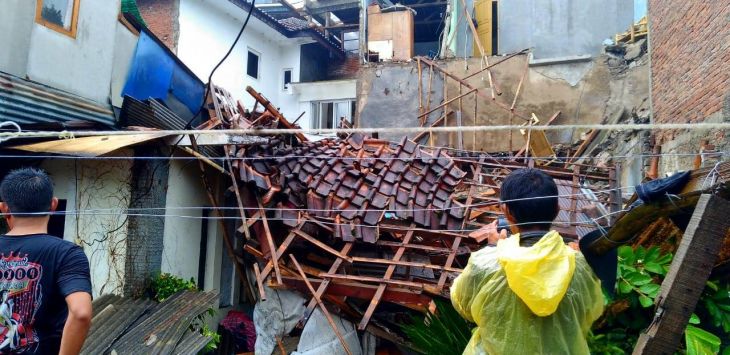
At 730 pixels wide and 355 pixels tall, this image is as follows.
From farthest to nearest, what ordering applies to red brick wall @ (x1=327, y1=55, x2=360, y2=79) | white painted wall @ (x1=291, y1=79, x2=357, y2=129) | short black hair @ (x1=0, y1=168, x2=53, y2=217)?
red brick wall @ (x1=327, y1=55, x2=360, y2=79) < white painted wall @ (x1=291, y1=79, x2=357, y2=129) < short black hair @ (x1=0, y1=168, x2=53, y2=217)

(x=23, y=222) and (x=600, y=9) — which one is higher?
(x=600, y=9)

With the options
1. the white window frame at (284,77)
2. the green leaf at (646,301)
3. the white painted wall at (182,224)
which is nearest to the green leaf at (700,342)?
the green leaf at (646,301)

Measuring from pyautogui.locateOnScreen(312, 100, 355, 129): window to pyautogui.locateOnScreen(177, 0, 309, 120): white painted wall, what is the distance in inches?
32.4

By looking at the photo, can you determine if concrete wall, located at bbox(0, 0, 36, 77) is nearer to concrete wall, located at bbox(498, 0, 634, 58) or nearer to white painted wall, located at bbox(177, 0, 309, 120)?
white painted wall, located at bbox(177, 0, 309, 120)

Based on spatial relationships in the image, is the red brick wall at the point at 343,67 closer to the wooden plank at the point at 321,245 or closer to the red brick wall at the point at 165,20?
the red brick wall at the point at 165,20

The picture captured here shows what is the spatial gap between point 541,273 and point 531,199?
41 cm

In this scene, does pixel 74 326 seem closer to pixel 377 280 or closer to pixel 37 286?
pixel 37 286

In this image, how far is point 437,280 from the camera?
6.96m

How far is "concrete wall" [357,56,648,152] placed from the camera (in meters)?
12.9

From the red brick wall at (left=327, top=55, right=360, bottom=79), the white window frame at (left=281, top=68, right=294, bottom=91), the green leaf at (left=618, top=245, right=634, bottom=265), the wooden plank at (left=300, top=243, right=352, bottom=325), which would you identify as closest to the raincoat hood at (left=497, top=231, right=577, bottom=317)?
the green leaf at (left=618, top=245, right=634, bottom=265)

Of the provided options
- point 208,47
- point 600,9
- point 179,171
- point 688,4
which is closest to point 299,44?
point 208,47

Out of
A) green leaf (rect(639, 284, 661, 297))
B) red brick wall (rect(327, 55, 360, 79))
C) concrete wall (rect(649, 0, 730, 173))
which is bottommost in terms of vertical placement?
green leaf (rect(639, 284, 661, 297))

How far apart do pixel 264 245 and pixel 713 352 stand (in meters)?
5.50

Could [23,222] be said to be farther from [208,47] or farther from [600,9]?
[208,47]
